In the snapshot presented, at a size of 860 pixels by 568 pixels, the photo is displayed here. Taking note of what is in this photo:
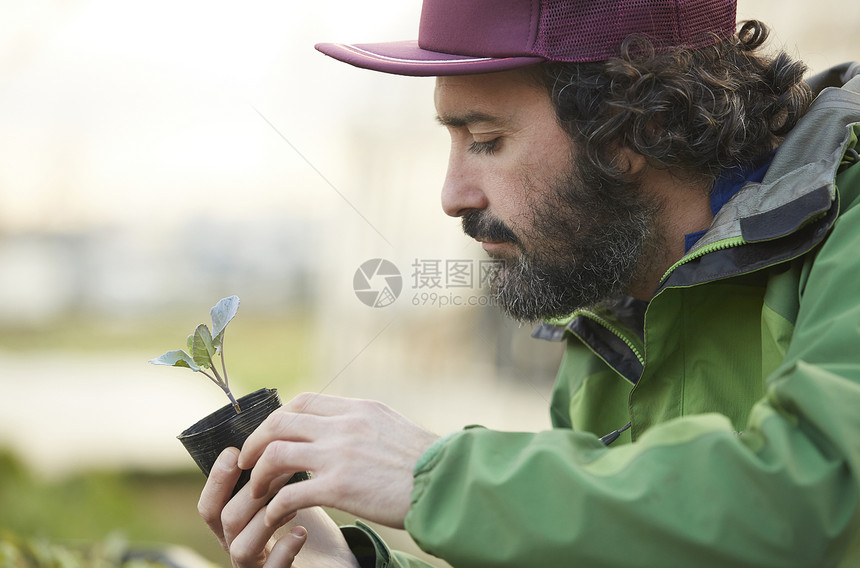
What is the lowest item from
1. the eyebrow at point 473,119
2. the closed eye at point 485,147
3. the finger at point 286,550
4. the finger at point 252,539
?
the finger at point 286,550

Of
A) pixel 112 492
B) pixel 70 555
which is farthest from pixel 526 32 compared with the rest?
pixel 112 492

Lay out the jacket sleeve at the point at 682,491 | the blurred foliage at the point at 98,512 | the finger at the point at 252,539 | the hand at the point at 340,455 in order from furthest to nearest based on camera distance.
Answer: the blurred foliage at the point at 98,512 < the finger at the point at 252,539 < the hand at the point at 340,455 < the jacket sleeve at the point at 682,491

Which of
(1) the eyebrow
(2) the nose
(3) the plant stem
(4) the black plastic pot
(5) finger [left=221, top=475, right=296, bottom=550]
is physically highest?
(1) the eyebrow

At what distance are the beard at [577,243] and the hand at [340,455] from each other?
511 mm

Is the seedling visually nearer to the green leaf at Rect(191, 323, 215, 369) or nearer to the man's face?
the green leaf at Rect(191, 323, 215, 369)

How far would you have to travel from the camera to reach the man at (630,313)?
753mm

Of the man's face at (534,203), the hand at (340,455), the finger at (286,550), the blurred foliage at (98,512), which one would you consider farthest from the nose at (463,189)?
the blurred foliage at (98,512)

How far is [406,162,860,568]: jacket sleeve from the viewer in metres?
0.73

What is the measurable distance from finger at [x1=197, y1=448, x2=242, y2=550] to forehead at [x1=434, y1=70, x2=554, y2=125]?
0.68 meters

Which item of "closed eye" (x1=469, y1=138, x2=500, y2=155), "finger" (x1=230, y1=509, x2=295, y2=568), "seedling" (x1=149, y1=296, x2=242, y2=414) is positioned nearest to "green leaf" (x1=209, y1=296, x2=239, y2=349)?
"seedling" (x1=149, y1=296, x2=242, y2=414)

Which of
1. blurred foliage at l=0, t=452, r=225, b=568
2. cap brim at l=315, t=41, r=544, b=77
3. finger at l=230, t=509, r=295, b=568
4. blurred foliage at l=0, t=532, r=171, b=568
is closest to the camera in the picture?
finger at l=230, t=509, r=295, b=568

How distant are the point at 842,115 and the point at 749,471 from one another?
2.36ft

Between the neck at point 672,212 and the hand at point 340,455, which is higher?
the neck at point 672,212

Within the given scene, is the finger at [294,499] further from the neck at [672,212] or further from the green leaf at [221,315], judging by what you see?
the neck at [672,212]
